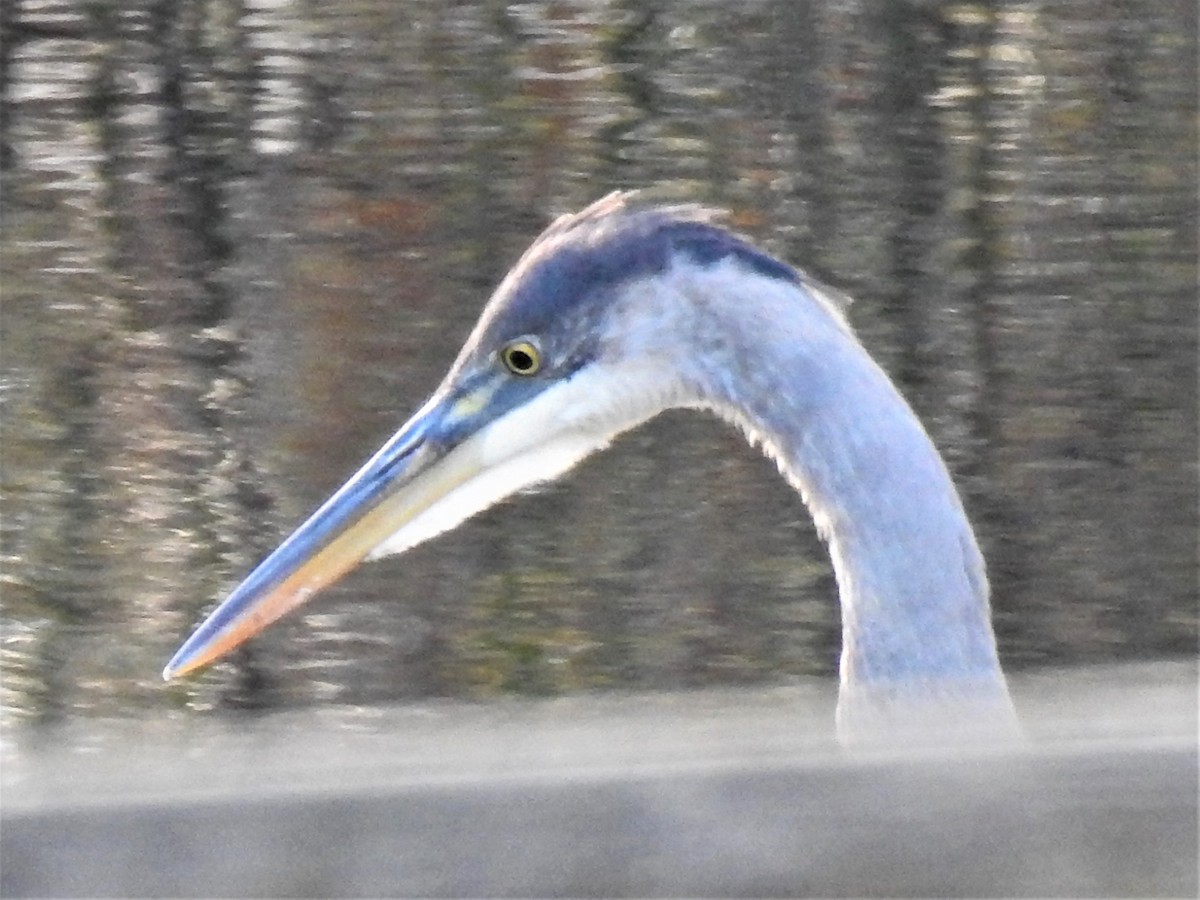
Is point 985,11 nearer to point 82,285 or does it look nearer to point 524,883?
point 82,285

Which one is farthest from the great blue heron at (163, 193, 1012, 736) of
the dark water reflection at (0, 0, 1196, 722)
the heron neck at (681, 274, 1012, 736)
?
the dark water reflection at (0, 0, 1196, 722)

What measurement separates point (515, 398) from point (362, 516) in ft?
0.68

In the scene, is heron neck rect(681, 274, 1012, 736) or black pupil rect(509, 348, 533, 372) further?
black pupil rect(509, 348, 533, 372)

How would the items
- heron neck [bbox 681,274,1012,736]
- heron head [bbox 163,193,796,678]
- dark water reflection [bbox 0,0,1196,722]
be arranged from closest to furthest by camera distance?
heron neck [bbox 681,274,1012,736], heron head [bbox 163,193,796,678], dark water reflection [bbox 0,0,1196,722]

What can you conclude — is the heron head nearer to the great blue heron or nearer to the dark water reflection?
the great blue heron

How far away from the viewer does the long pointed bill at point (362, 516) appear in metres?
1.61

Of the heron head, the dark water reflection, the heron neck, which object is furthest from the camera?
the dark water reflection

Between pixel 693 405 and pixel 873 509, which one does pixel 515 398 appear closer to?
pixel 693 405

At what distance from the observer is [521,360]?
64.1 inches

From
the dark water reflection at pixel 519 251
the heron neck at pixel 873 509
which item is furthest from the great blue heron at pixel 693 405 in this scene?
the dark water reflection at pixel 519 251


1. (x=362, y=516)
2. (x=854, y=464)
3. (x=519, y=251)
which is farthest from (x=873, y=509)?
(x=519, y=251)

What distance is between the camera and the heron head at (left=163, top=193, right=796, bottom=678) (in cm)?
159

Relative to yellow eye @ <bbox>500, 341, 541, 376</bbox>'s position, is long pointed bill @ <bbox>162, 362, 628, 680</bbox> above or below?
below

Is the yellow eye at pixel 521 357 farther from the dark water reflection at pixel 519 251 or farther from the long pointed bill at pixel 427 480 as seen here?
the dark water reflection at pixel 519 251
